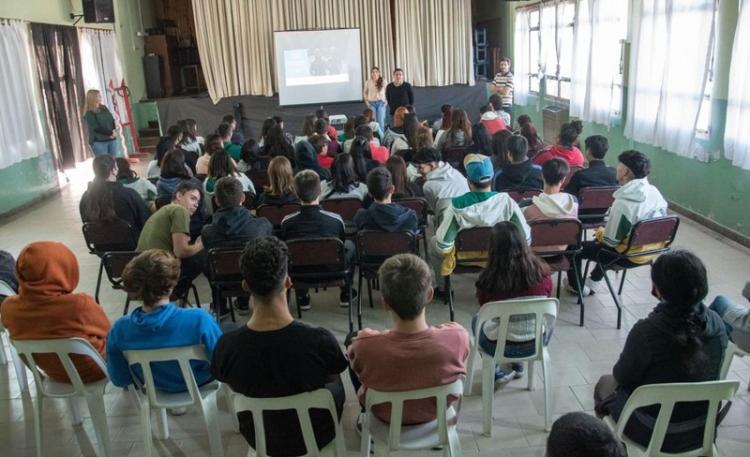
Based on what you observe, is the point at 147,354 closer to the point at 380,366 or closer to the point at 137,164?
the point at 380,366

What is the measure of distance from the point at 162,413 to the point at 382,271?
1.39m

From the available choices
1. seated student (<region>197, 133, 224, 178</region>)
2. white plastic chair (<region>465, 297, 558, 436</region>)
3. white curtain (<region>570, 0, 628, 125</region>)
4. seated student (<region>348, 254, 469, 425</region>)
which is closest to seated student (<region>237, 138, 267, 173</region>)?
seated student (<region>197, 133, 224, 178</region>)

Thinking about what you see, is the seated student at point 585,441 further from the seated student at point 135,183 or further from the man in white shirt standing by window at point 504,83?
the man in white shirt standing by window at point 504,83

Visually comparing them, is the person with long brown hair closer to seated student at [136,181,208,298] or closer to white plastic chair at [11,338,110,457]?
seated student at [136,181,208,298]

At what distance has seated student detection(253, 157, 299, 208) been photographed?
13.6ft

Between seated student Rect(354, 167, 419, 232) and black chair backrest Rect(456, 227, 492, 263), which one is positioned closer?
black chair backrest Rect(456, 227, 492, 263)

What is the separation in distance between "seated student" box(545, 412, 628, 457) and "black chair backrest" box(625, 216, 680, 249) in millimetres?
2482

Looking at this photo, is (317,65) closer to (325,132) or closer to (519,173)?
(325,132)

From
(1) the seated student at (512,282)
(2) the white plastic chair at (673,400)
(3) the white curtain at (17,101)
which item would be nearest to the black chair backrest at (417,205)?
(1) the seated student at (512,282)

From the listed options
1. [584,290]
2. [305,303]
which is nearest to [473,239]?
[584,290]

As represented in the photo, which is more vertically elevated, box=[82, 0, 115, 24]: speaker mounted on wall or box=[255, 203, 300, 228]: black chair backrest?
box=[82, 0, 115, 24]: speaker mounted on wall

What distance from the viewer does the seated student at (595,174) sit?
4242 mm

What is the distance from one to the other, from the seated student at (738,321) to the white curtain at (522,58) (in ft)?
30.2

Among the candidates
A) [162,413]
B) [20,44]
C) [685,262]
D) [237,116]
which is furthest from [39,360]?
[237,116]
